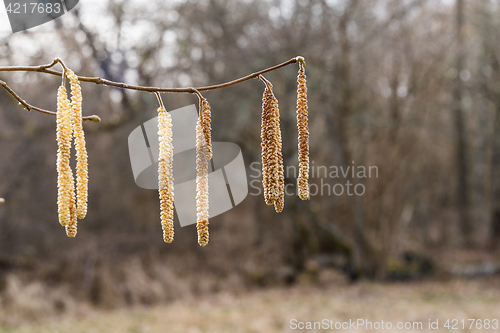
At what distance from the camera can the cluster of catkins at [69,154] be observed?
668 mm

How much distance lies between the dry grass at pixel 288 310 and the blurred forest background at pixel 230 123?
64 cm

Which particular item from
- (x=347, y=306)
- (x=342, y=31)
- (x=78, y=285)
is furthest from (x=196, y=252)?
(x=342, y=31)

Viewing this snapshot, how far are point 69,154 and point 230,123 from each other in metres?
7.13

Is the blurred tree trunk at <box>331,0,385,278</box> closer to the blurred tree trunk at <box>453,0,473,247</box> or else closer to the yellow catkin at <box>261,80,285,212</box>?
the blurred tree trunk at <box>453,0,473,247</box>

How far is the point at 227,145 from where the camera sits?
26.7ft

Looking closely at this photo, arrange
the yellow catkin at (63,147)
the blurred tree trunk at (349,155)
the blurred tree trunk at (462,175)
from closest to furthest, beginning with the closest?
the yellow catkin at (63,147), the blurred tree trunk at (349,155), the blurred tree trunk at (462,175)

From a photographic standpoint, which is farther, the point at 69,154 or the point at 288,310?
the point at 288,310

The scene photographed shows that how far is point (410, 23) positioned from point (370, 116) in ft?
5.48

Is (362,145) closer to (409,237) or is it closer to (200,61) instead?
(200,61)

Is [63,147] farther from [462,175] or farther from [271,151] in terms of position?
[462,175]

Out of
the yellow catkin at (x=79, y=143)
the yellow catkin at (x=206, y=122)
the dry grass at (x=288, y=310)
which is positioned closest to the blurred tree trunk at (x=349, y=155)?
the dry grass at (x=288, y=310)

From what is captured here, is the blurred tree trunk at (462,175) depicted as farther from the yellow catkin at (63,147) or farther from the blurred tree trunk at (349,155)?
the yellow catkin at (63,147)

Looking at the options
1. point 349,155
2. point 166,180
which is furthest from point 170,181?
point 349,155

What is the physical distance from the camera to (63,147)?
0.67 metres
